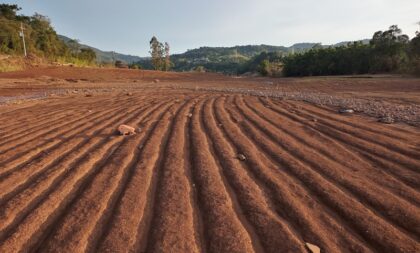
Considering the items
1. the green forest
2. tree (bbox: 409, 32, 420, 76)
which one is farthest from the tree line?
the green forest

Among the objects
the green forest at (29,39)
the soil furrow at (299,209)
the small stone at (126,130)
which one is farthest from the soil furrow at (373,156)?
the green forest at (29,39)

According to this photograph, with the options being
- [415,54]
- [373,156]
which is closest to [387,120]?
Answer: [373,156]

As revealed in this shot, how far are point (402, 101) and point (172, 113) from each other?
678 cm

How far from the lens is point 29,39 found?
37.4 m

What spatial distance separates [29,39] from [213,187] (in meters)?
41.6

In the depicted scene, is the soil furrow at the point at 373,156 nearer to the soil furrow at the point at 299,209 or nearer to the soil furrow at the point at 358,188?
→ the soil furrow at the point at 358,188

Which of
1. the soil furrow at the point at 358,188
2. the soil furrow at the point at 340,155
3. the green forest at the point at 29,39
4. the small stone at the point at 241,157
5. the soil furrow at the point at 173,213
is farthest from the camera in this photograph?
the green forest at the point at 29,39

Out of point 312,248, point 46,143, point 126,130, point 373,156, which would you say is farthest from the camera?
point 126,130

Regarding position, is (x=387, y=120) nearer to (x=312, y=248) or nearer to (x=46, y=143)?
(x=312, y=248)

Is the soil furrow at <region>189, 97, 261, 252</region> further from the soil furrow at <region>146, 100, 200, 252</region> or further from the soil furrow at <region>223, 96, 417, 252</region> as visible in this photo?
the soil furrow at <region>223, 96, 417, 252</region>

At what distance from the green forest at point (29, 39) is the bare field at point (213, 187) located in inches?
1304

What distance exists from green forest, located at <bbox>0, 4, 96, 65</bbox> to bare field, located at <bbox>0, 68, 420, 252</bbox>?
33.1m

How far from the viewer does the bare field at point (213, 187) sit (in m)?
2.57

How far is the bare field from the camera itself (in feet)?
8.43
